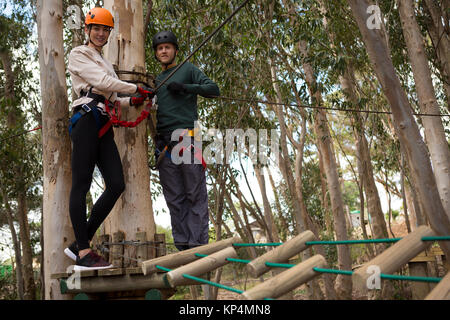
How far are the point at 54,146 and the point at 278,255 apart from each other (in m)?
1.75

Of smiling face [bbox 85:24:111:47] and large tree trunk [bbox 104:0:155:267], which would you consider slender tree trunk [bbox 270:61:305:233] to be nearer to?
large tree trunk [bbox 104:0:155:267]

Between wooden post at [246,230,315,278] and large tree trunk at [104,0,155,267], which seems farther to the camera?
large tree trunk at [104,0,155,267]

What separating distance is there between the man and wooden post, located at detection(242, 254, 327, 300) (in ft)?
4.37

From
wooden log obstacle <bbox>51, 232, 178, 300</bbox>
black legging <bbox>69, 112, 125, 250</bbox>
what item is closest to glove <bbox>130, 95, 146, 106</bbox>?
black legging <bbox>69, 112, 125, 250</bbox>

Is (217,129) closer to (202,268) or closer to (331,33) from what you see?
(331,33)

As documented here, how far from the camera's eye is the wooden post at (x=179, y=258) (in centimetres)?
235

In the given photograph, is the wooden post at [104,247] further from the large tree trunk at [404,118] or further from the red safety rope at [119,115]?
the large tree trunk at [404,118]

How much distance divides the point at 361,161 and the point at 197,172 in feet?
24.1

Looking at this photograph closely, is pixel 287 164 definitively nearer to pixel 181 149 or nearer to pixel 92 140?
pixel 181 149

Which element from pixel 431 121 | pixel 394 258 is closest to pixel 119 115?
pixel 394 258

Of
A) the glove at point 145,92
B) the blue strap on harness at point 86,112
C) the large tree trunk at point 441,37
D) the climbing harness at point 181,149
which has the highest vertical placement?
the large tree trunk at point 441,37

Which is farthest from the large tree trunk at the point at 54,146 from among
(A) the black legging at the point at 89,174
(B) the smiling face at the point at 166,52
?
(B) the smiling face at the point at 166,52

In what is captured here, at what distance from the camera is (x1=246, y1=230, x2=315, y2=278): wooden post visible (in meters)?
1.93

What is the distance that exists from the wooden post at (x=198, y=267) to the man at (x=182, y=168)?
29.7 inches
